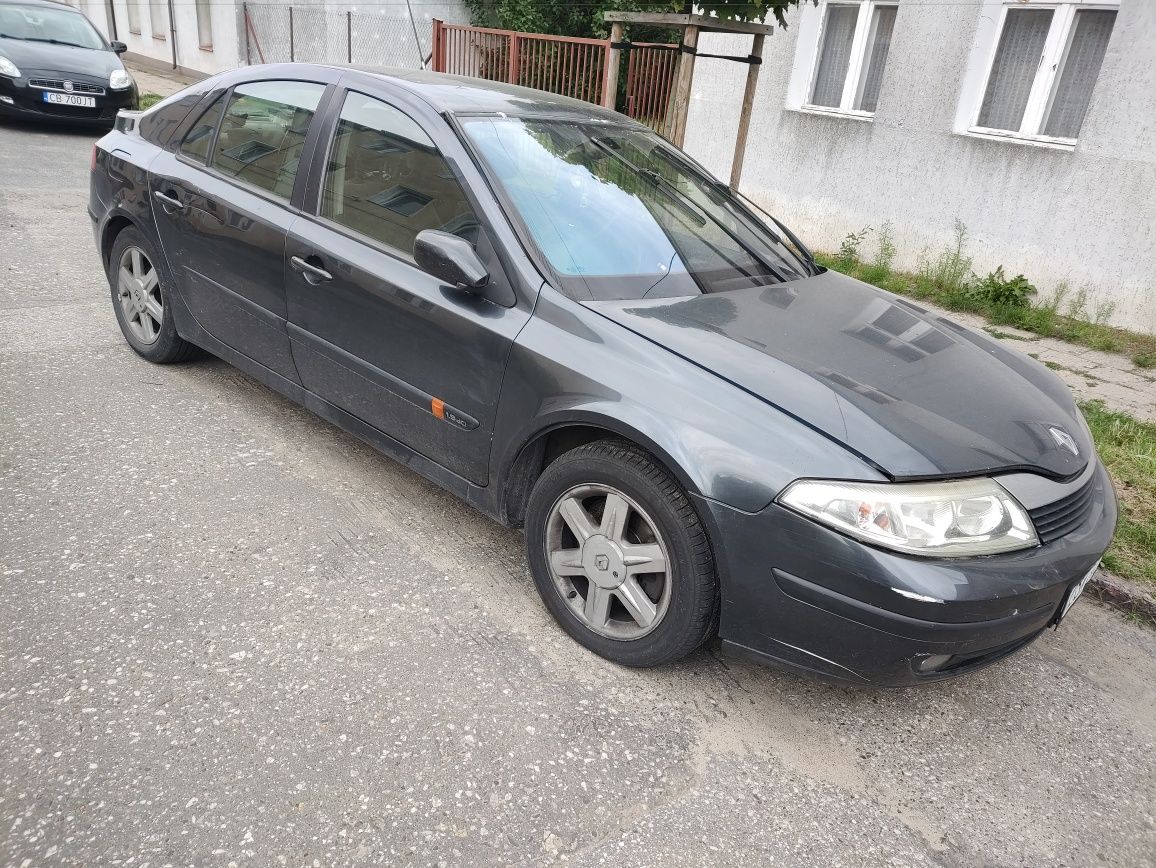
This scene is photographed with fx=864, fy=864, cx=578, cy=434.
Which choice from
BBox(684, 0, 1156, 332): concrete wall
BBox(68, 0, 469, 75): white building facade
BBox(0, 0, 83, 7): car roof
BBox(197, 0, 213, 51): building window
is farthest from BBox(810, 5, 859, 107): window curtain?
BBox(197, 0, 213, 51): building window

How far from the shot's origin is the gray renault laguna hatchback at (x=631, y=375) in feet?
7.50

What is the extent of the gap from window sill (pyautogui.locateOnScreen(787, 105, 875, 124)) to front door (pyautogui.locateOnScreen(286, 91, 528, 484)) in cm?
619

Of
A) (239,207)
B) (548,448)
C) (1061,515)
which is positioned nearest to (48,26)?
(239,207)

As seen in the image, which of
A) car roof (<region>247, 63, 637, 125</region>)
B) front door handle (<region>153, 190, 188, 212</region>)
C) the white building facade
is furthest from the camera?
the white building facade

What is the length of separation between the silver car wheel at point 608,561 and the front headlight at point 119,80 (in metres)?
11.4

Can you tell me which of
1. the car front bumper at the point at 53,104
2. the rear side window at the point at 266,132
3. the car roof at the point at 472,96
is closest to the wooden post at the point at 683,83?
the car roof at the point at 472,96

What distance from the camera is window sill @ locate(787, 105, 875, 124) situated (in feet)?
26.8

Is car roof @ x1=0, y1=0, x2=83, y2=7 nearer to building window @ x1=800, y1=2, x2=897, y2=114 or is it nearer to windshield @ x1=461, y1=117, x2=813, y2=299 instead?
→ building window @ x1=800, y1=2, x2=897, y2=114

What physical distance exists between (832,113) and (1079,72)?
2.19 meters

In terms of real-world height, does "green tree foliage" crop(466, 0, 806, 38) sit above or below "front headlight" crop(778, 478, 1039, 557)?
above

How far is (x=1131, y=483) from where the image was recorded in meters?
4.07

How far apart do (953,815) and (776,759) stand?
48 centimetres

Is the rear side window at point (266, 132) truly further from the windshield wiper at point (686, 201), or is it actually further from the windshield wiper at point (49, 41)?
the windshield wiper at point (49, 41)

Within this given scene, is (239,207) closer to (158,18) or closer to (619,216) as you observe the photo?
(619,216)
